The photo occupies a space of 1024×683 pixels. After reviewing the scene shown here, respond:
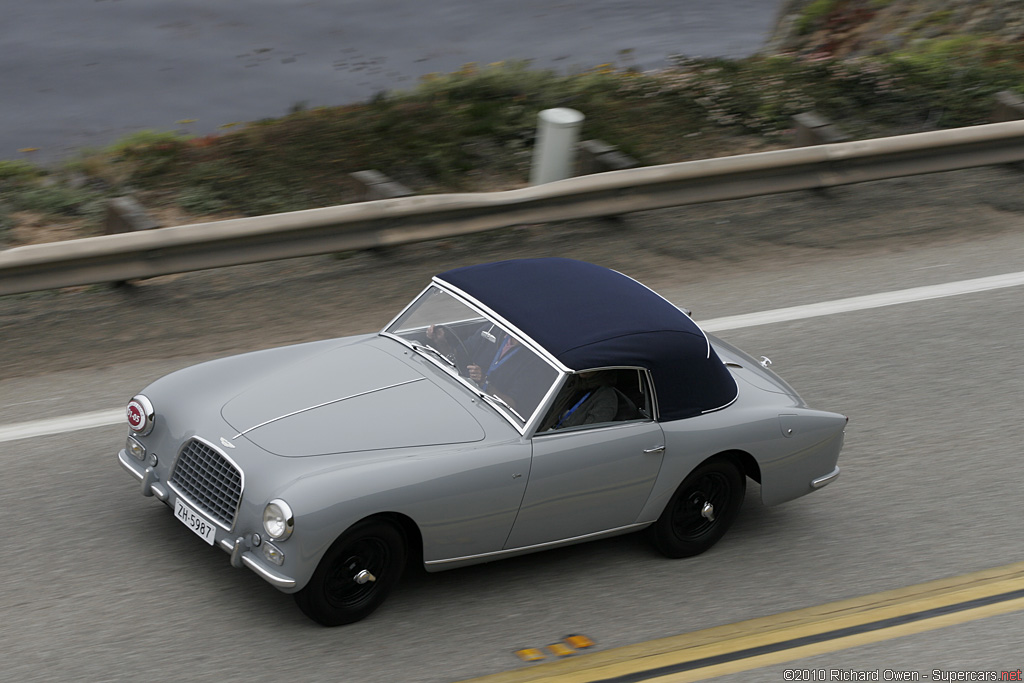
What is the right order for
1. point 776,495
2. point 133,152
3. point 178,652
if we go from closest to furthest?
point 178,652, point 776,495, point 133,152

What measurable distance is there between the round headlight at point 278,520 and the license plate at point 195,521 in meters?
0.40

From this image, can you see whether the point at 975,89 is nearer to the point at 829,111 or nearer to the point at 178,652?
the point at 829,111

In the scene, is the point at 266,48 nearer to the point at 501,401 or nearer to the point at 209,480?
the point at 501,401

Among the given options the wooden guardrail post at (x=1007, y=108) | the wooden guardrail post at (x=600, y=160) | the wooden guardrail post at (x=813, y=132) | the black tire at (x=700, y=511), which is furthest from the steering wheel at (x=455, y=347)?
the wooden guardrail post at (x=1007, y=108)

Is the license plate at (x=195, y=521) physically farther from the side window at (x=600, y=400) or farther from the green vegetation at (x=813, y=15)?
the green vegetation at (x=813, y=15)

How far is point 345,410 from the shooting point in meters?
5.88

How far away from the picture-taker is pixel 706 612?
5891 millimetres

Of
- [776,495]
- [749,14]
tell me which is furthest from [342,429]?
[749,14]

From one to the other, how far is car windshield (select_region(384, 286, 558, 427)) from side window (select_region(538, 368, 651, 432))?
0.10 m

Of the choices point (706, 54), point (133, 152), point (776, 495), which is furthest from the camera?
point (706, 54)

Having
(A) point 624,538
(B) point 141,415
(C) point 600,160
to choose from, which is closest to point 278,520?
(B) point 141,415

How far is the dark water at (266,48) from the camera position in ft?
49.9

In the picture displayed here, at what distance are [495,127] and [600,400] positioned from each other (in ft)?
19.9

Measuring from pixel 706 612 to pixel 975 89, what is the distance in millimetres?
8937
